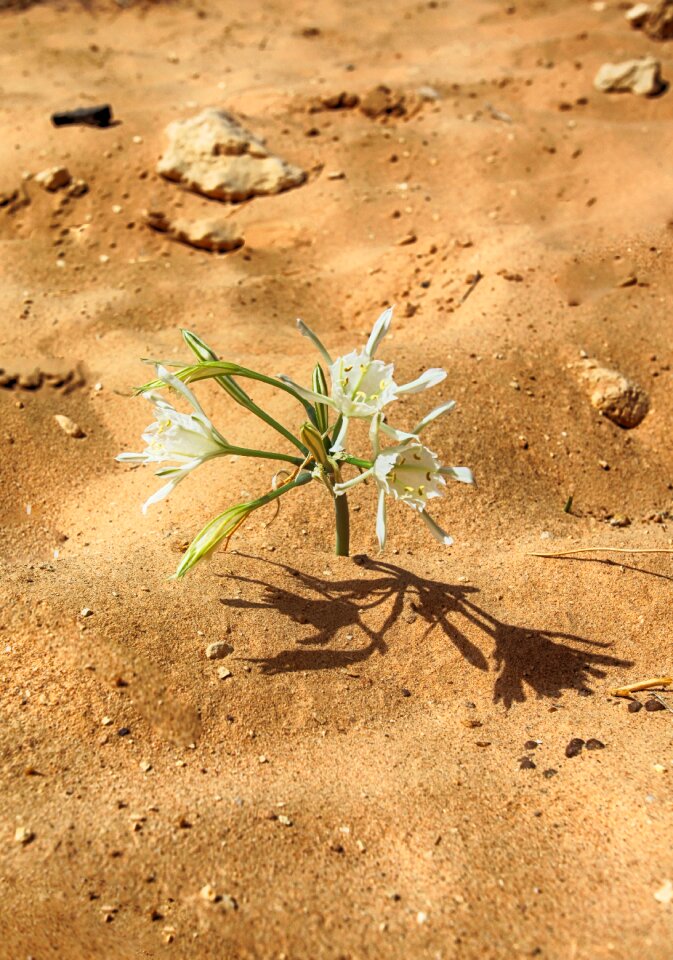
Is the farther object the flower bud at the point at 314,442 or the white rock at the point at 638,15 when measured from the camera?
the white rock at the point at 638,15

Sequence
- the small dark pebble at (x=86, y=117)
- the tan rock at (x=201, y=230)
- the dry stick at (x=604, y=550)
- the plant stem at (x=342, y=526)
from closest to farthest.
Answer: the plant stem at (x=342, y=526) → the dry stick at (x=604, y=550) → the tan rock at (x=201, y=230) → the small dark pebble at (x=86, y=117)

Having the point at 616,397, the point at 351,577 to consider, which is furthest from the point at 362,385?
the point at 616,397

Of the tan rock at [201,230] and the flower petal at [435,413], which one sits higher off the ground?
the flower petal at [435,413]

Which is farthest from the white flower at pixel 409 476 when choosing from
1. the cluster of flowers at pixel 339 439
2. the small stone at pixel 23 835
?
the small stone at pixel 23 835

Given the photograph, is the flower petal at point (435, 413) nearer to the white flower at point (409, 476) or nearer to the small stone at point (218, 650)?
the white flower at point (409, 476)

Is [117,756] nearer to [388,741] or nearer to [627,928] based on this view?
[388,741]

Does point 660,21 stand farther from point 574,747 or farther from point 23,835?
point 23,835

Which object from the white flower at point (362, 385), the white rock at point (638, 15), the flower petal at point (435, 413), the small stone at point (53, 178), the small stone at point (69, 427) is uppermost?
the white flower at point (362, 385)

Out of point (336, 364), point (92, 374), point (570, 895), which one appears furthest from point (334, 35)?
point (570, 895)
